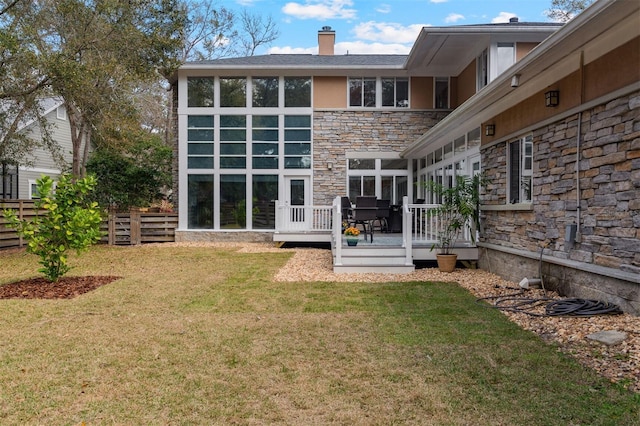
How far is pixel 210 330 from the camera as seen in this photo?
4.42 meters

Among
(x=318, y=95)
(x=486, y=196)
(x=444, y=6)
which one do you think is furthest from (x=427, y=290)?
(x=444, y=6)

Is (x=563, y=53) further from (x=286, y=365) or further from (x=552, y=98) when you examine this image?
(x=286, y=365)

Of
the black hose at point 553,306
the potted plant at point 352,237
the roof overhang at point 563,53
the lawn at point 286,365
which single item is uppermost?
the roof overhang at point 563,53

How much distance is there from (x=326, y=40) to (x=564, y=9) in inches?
457

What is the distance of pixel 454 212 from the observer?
27.5 ft

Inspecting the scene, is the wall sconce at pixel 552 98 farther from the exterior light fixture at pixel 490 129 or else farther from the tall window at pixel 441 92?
the tall window at pixel 441 92

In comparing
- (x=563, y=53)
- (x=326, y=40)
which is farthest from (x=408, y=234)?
(x=326, y=40)

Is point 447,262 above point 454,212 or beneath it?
beneath

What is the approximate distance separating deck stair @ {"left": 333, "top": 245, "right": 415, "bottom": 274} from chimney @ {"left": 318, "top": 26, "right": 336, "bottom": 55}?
10.5 metres

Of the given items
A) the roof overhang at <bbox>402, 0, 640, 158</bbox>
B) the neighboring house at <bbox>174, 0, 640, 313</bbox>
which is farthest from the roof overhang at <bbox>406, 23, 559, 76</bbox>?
the roof overhang at <bbox>402, 0, 640, 158</bbox>

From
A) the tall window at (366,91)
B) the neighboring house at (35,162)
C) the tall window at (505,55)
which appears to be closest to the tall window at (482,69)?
the tall window at (505,55)

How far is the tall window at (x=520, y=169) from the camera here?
6801 millimetres

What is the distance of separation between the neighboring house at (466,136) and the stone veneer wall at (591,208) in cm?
2

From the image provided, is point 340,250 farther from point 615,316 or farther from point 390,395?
point 390,395
